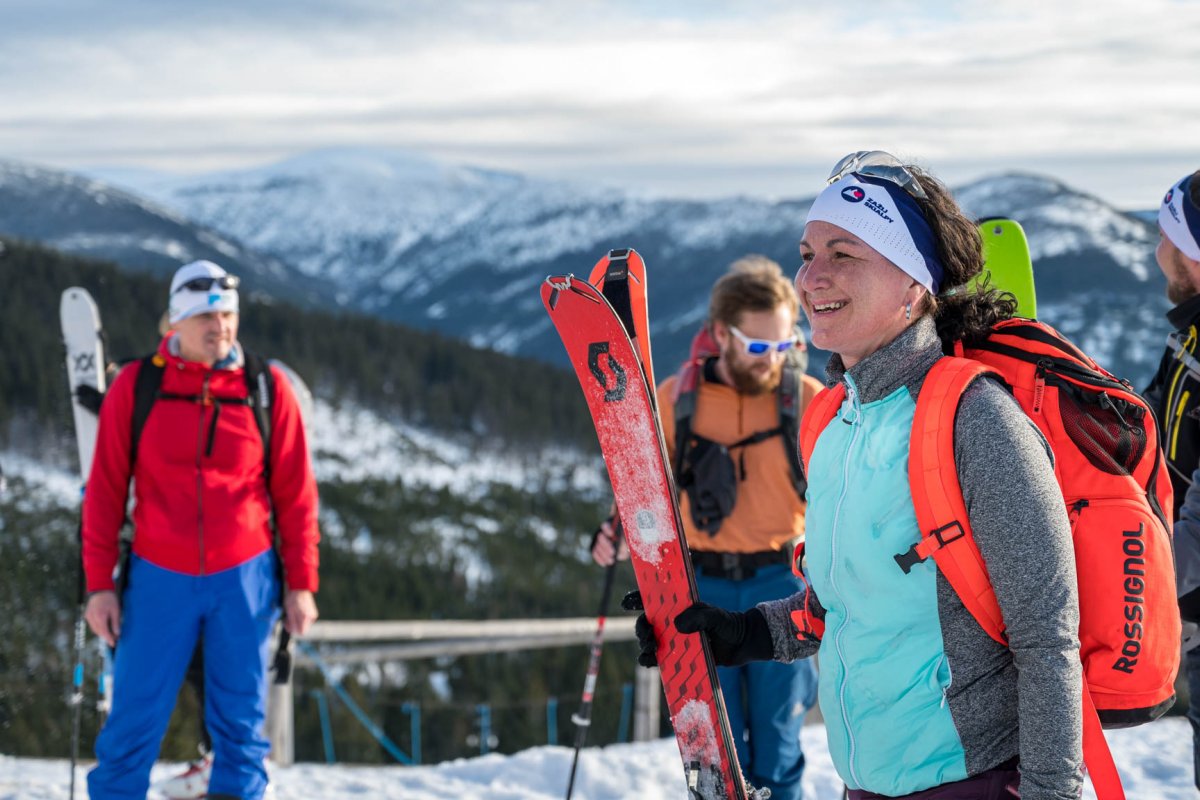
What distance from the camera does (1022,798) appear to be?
1.38m

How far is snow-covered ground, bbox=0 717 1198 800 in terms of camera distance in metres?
4.05

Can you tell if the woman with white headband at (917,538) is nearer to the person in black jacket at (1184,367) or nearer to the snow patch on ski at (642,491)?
the snow patch on ski at (642,491)

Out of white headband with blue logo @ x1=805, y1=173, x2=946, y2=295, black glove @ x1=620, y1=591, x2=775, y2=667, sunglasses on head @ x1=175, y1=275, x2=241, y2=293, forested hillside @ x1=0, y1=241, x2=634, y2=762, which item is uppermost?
white headband with blue logo @ x1=805, y1=173, x2=946, y2=295

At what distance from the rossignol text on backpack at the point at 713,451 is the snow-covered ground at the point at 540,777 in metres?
1.60

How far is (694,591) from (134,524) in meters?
2.05

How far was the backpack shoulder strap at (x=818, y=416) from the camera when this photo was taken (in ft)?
5.69

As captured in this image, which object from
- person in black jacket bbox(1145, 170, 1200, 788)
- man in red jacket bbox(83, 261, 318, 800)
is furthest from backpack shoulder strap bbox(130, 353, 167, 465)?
person in black jacket bbox(1145, 170, 1200, 788)

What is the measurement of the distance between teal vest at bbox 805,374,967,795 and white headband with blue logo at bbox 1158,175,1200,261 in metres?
1.29

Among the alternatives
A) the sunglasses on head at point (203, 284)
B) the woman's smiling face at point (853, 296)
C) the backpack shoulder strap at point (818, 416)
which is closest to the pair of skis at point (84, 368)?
the sunglasses on head at point (203, 284)

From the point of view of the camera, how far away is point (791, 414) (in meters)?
3.11

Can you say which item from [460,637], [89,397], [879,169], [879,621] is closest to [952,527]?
[879,621]

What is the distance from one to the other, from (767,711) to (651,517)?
3.45 feet

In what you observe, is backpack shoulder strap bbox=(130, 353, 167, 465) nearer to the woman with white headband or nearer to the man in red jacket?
the man in red jacket

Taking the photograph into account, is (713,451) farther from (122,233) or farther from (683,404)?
(122,233)
